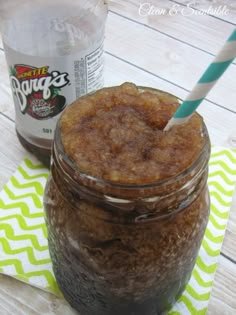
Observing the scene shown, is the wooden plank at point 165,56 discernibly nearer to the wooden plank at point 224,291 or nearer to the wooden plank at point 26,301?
the wooden plank at point 224,291

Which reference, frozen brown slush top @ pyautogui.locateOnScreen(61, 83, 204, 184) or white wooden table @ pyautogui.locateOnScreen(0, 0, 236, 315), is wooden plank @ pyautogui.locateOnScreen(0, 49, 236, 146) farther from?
frozen brown slush top @ pyautogui.locateOnScreen(61, 83, 204, 184)

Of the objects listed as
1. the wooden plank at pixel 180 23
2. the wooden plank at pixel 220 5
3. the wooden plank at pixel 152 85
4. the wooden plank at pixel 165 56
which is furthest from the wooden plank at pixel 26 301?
the wooden plank at pixel 220 5

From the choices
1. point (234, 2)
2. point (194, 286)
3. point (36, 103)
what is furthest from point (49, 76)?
point (234, 2)

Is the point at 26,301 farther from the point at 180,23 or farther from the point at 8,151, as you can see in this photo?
the point at 180,23

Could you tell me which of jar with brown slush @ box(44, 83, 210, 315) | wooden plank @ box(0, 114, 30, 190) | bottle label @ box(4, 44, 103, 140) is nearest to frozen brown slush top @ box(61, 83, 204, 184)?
jar with brown slush @ box(44, 83, 210, 315)

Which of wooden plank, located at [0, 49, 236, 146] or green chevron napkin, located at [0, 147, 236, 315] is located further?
wooden plank, located at [0, 49, 236, 146]

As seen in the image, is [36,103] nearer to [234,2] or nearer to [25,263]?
[25,263]
